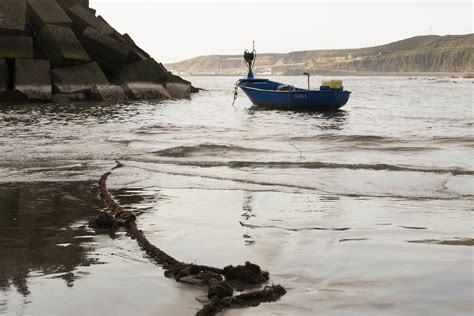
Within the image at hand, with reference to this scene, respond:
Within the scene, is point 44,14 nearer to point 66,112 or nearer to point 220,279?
point 66,112

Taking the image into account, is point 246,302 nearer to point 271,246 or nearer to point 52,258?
point 271,246

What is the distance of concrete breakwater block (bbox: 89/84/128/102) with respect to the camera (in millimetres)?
29594

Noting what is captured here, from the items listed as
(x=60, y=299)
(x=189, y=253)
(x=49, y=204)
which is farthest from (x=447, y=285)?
(x=49, y=204)

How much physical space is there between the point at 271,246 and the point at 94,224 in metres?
1.79

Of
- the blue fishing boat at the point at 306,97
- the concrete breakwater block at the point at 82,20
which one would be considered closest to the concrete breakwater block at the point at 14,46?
the concrete breakwater block at the point at 82,20

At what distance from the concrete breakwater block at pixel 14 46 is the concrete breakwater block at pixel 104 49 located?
3310 mm

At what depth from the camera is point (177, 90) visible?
38125 millimetres

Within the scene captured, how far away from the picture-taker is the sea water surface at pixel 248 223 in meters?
3.93

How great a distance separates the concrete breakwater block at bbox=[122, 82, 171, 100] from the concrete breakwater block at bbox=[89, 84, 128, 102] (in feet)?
1.78

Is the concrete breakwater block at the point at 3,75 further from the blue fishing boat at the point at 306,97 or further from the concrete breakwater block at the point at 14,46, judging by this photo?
the blue fishing boat at the point at 306,97

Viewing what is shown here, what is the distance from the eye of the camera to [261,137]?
16953mm

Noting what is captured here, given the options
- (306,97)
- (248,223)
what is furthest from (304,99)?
(248,223)

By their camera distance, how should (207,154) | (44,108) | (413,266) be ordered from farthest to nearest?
(44,108), (207,154), (413,266)

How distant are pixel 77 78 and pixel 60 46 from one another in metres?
2.14
